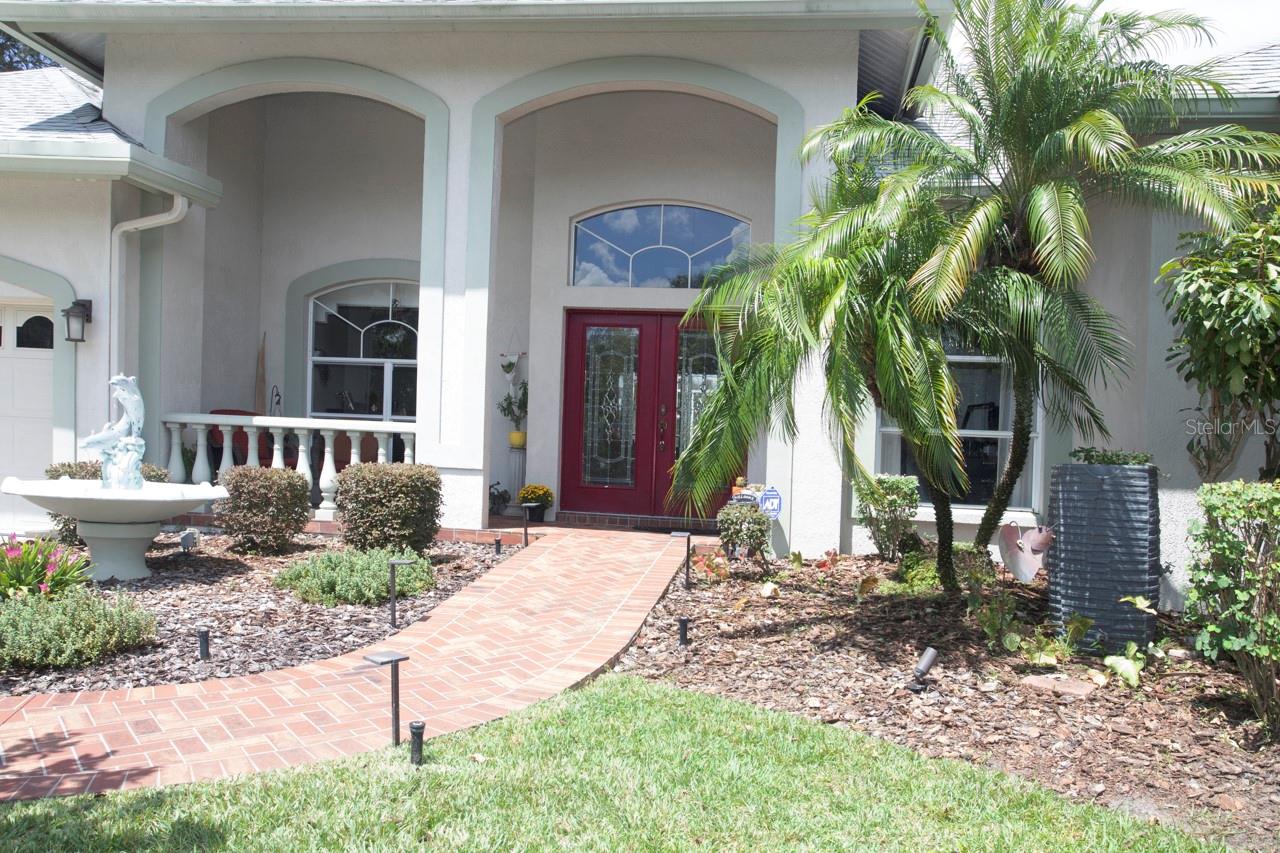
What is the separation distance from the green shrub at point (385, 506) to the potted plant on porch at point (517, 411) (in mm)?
3429

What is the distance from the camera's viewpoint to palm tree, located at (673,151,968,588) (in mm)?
5641

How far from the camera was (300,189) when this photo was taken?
40.3ft

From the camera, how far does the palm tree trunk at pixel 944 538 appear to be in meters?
6.79

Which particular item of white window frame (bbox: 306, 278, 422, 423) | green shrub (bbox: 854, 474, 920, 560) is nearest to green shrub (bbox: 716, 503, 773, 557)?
green shrub (bbox: 854, 474, 920, 560)

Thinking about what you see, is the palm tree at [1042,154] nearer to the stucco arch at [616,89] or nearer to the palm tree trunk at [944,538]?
the palm tree trunk at [944,538]

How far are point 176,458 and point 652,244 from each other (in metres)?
5.94

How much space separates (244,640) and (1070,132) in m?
6.11

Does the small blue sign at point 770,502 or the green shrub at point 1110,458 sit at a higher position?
the green shrub at point 1110,458

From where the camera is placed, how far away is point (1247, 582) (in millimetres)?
4676

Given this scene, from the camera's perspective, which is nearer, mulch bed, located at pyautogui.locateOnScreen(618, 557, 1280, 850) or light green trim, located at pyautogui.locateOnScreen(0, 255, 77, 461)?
mulch bed, located at pyautogui.locateOnScreen(618, 557, 1280, 850)

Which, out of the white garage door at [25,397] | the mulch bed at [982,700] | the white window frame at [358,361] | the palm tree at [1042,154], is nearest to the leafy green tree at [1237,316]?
the palm tree at [1042,154]

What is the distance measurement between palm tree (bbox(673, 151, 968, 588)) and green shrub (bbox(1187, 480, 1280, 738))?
1.34 meters

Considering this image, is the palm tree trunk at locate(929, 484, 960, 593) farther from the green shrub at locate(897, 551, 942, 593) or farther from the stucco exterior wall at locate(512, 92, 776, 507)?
the stucco exterior wall at locate(512, 92, 776, 507)

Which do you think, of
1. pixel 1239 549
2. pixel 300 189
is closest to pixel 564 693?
pixel 1239 549
